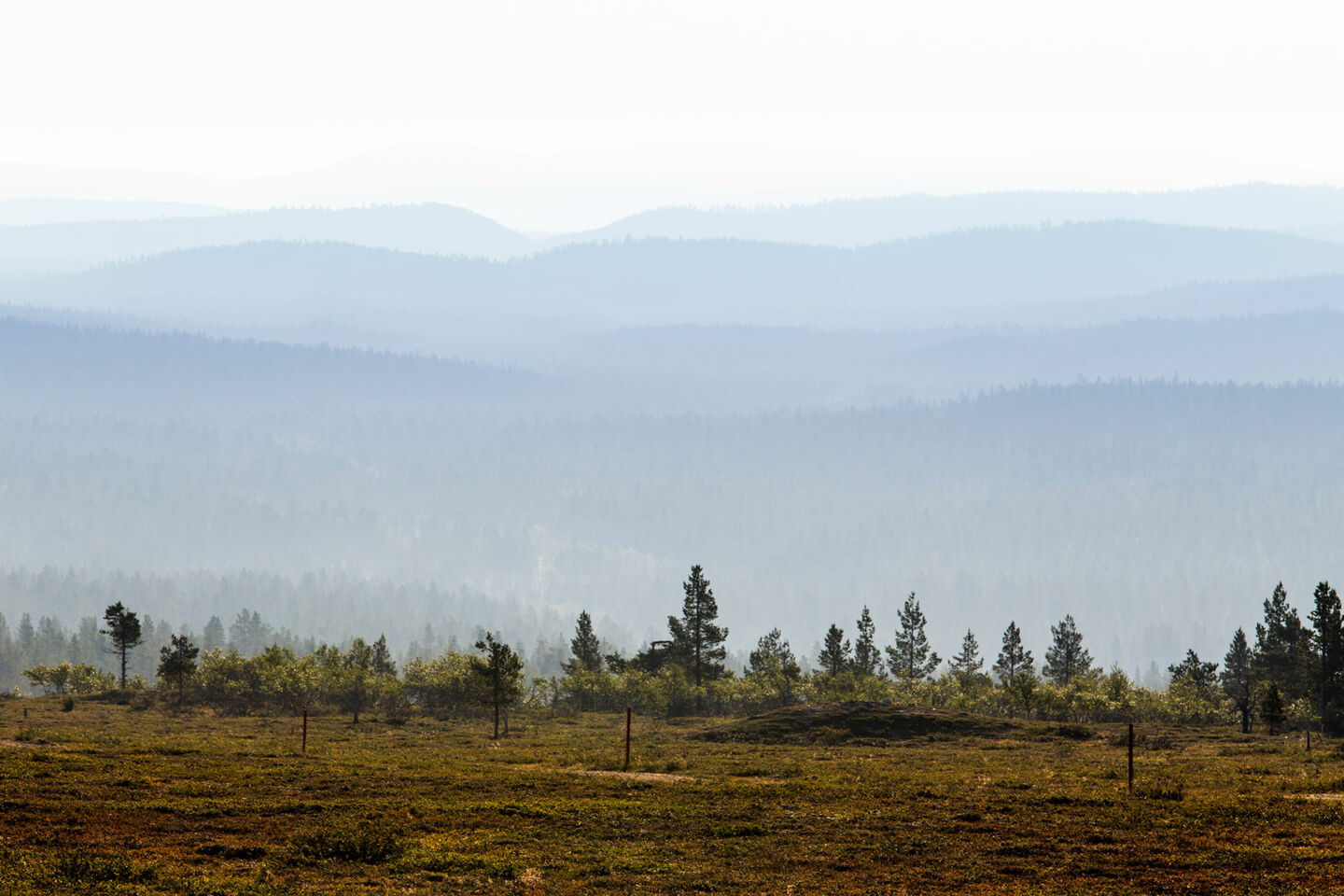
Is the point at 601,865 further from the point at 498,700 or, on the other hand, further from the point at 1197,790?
the point at 498,700

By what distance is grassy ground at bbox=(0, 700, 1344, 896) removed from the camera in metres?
31.3

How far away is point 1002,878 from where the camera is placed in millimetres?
32250

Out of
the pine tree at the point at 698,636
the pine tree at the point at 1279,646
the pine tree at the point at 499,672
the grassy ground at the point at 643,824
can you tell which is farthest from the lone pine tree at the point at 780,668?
the grassy ground at the point at 643,824

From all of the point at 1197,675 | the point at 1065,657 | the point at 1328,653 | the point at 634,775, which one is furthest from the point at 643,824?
the point at 1065,657

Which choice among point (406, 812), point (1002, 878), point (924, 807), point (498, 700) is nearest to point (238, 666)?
point (498, 700)

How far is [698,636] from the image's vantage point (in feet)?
449

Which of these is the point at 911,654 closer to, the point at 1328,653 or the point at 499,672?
the point at 1328,653

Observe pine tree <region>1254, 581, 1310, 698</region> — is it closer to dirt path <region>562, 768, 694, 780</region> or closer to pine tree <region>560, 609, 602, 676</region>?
dirt path <region>562, 768, 694, 780</region>

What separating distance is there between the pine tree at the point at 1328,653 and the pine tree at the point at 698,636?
65759mm

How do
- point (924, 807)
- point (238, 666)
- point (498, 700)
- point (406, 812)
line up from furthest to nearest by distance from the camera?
1. point (238, 666)
2. point (498, 700)
3. point (924, 807)
4. point (406, 812)

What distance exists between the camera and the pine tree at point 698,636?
13662 cm

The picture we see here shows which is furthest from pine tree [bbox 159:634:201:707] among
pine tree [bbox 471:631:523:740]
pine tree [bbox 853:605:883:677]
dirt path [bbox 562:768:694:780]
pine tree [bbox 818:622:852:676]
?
pine tree [bbox 853:605:883:677]

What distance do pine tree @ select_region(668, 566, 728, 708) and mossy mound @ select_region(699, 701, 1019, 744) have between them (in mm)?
41598

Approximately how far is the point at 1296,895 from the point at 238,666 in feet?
392
